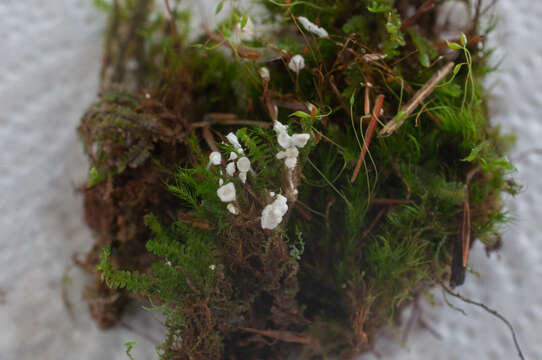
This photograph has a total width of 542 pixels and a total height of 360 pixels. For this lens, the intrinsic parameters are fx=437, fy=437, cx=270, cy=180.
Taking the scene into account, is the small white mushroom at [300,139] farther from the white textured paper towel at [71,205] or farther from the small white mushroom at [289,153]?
the white textured paper towel at [71,205]

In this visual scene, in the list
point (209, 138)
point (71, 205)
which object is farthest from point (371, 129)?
point (71, 205)

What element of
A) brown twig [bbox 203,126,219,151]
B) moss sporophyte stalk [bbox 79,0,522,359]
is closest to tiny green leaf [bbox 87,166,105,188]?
moss sporophyte stalk [bbox 79,0,522,359]

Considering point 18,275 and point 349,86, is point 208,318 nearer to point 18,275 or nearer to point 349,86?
point 349,86

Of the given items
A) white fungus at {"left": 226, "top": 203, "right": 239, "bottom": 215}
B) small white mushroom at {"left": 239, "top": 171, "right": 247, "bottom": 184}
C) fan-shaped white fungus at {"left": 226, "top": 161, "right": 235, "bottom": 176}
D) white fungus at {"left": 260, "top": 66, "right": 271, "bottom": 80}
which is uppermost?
white fungus at {"left": 260, "top": 66, "right": 271, "bottom": 80}

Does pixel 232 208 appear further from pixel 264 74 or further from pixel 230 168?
pixel 264 74

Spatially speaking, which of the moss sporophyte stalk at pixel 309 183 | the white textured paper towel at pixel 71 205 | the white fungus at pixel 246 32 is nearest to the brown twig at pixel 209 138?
the moss sporophyte stalk at pixel 309 183

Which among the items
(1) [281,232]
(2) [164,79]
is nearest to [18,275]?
(2) [164,79]

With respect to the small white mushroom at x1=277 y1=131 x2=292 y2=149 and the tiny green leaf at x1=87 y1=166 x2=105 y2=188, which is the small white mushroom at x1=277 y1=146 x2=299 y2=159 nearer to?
the small white mushroom at x1=277 y1=131 x2=292 y2=149
